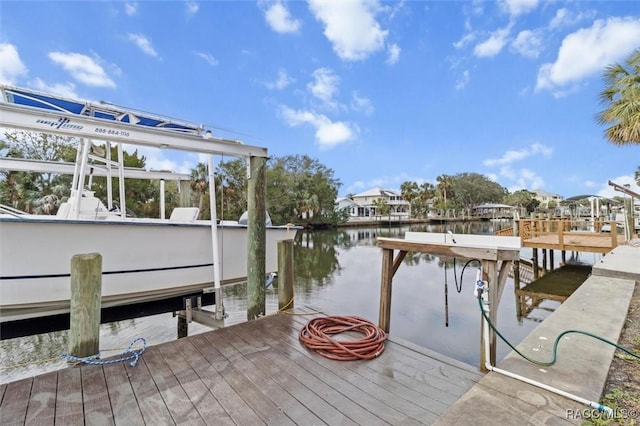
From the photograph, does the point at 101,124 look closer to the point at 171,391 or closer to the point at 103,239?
the point at 103,239

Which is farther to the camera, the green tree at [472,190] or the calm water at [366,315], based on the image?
the green tree at [472,190]

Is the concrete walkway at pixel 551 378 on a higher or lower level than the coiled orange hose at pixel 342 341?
higher

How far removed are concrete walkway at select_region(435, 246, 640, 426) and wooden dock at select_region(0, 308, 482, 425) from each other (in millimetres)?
263

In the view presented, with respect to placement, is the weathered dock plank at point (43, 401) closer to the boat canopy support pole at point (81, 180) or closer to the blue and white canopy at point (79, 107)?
the boat canopy support pole at point (81, 180)

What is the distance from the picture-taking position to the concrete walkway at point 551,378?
1.65m

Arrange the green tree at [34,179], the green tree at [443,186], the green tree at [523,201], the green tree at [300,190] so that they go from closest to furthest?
the green tree at [34,179] → the green tree at [300,190] → the green tree at [443,186] → the green tree at [523,201]

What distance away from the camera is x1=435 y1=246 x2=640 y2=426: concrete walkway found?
1647 millimetres

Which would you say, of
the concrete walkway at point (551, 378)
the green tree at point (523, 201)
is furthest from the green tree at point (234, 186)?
the green tree at point (523, 201)

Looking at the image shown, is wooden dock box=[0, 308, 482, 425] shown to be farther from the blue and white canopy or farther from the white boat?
the blue and white canopy

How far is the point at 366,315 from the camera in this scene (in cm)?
726

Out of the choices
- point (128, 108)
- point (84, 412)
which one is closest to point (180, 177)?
point (128, 108)

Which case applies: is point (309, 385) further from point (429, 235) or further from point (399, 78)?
point (399, 78)

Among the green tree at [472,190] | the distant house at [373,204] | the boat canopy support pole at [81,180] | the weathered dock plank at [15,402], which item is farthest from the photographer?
the green tree at [472,190]

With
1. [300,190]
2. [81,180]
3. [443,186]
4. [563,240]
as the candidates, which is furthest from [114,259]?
[443,186]
